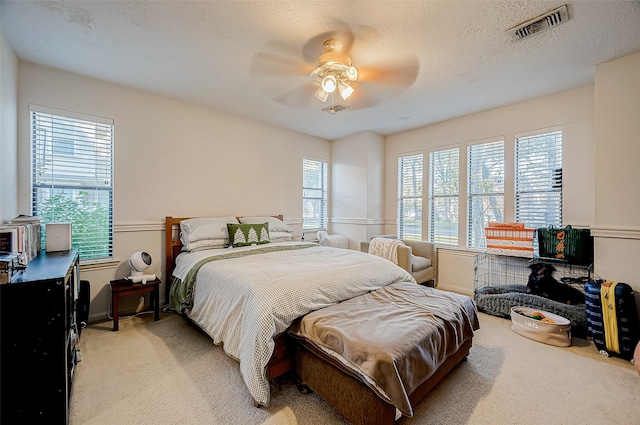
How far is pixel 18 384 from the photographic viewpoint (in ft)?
4.53

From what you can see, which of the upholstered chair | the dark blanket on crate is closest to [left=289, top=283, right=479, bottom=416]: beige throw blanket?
the dark blanket on crate

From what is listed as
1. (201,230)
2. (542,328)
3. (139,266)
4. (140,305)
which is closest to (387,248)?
(542,328)

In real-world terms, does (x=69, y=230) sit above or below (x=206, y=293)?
above

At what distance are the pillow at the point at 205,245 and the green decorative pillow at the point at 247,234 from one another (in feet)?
0.35

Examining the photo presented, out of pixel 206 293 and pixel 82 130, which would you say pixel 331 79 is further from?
pixel 82 130

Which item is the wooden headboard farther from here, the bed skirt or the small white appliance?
the bed skirt

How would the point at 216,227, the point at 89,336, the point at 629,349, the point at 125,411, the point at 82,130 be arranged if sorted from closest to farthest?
the point at 125,411, the point at 629,349, the point at 89,336, the point at 82,130, the point at 216,227

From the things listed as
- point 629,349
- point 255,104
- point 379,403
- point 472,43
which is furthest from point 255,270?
point 629,349

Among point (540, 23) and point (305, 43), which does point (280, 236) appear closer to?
point (305, 43)

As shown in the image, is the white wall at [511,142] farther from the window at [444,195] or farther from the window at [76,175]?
the window at [76,175]

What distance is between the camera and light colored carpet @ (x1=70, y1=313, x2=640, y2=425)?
5.45ft

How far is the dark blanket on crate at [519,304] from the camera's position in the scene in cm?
268

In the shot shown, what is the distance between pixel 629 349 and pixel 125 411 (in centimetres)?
389

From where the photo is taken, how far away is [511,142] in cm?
367
